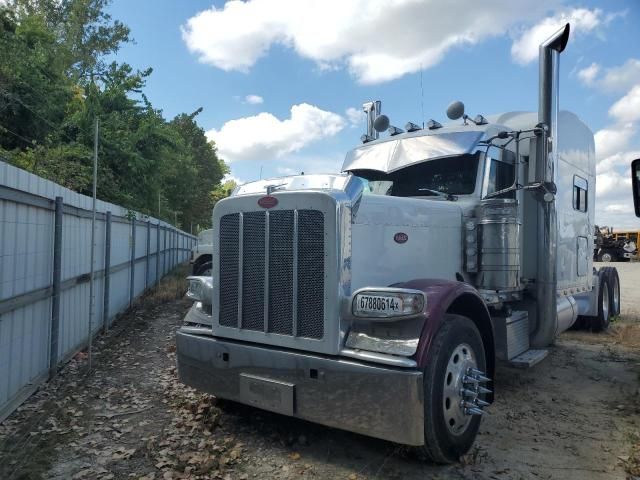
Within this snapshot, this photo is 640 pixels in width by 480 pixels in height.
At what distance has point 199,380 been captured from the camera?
4.03 m

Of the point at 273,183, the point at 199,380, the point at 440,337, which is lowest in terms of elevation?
the point at 199,380

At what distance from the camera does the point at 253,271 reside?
3799mm

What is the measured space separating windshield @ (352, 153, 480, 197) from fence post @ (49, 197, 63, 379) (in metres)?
3.32

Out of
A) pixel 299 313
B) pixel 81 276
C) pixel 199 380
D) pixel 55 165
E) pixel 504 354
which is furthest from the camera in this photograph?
pixel 55 165

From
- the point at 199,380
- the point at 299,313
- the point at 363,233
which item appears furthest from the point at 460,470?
the point at 199,380

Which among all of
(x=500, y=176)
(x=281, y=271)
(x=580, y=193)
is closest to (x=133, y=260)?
(x=281, y=271)

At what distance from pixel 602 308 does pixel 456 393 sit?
21.0 ft

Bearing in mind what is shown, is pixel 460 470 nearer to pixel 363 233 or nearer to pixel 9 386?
pixel 363 233

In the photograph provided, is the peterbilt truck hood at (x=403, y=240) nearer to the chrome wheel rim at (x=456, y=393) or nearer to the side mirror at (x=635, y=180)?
the chrome wheel rim at (x=456, y=393)

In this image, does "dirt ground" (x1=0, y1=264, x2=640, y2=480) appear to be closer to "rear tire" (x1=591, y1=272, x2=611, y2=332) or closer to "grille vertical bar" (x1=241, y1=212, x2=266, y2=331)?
"grille vertical bar" (x1=241, y1=212, x2=266, y2=331)

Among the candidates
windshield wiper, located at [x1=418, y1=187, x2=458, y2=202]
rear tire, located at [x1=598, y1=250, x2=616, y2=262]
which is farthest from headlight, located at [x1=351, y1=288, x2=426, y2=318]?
rear tire, located at [x1=598, y1=250, x2=616, y2=262]

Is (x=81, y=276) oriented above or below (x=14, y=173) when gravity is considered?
below

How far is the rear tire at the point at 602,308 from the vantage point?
8.62 m

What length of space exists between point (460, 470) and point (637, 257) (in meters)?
39.2
